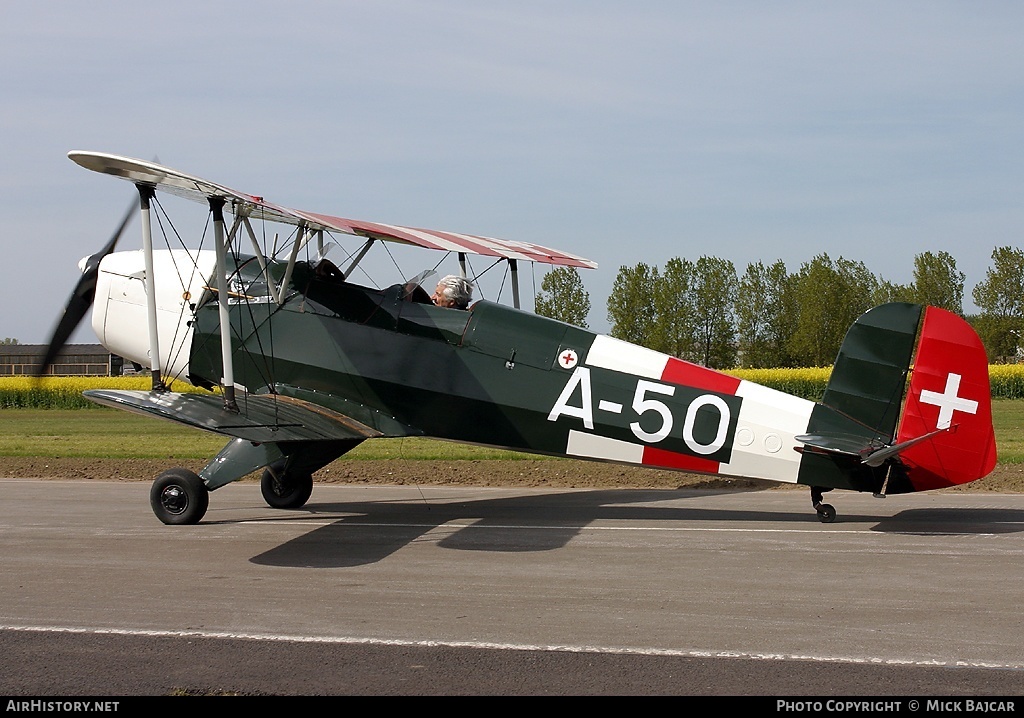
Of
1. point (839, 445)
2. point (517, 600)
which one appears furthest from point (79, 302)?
point (839, 445)

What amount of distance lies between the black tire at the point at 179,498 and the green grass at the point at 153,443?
223 cm

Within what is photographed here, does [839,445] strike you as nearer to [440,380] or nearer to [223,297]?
[440,380]

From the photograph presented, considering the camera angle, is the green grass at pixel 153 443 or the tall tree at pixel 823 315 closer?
the green grass at pixel 153 443

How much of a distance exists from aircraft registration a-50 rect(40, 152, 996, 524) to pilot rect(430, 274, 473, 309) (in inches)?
7.1

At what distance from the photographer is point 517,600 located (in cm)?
689

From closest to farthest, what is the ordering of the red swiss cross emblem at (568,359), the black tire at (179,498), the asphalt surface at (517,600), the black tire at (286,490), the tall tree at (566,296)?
the asphalt surface at (517,600)
the red swiss cross emblem at (568,359)
the black tire at (179,498)
the black tire at (286,490)
the tall tree at (566,296)

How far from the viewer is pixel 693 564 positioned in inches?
319

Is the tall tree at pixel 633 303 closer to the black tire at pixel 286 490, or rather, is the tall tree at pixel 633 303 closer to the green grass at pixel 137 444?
the green grass at pixel 137 444

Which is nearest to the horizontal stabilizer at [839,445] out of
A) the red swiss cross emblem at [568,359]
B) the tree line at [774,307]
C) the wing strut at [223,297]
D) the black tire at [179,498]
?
the red swiss cross emblem at [568,359]

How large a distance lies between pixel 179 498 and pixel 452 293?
3.48m

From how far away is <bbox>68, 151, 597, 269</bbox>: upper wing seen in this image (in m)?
8.19

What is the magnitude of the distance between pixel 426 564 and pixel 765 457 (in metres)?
3.36

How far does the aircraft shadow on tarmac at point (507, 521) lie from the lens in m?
8.92
